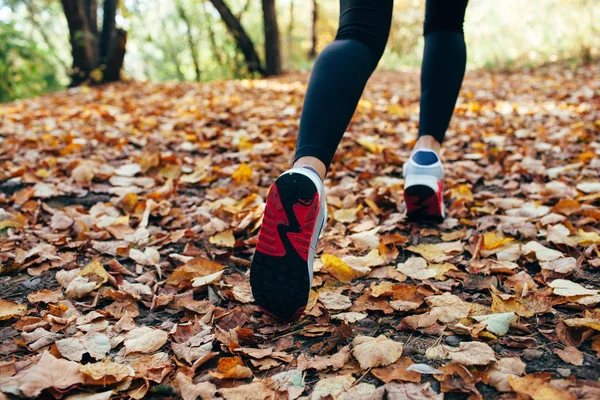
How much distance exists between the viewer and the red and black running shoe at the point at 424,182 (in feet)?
4.91

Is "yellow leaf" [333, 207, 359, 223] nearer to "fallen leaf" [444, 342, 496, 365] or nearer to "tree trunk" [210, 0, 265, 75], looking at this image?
"fallen leaf" [444, 342, 496, 365]

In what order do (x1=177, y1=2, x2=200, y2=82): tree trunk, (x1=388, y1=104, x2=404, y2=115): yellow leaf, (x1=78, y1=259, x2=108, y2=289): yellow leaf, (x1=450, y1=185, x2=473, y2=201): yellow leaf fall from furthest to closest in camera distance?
(x1=177, y1=2, x2=200, y2=82): tree trunk
(x1=388, y1=104, x2=404, y2=115): yellow leaf
(x1=450, y1=185, x2=473, y2=201): yellow leaf
(x1=78, y1=259, x2=108, y2=289): yellow leaf

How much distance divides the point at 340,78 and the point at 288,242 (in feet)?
1.39

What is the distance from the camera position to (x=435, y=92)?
60.6 inches

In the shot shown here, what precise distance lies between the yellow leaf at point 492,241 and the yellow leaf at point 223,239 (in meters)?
0.80

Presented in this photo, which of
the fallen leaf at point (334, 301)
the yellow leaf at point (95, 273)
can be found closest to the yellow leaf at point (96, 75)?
the yellow leaf at point (95, 273)

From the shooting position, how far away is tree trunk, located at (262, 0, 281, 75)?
6.39 metres

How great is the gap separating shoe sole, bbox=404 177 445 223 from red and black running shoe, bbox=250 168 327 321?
576 mm

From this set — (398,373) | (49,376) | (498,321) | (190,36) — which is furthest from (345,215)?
(190,36)

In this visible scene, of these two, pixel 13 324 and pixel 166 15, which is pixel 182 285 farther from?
pixel 166 15

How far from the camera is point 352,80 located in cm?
114

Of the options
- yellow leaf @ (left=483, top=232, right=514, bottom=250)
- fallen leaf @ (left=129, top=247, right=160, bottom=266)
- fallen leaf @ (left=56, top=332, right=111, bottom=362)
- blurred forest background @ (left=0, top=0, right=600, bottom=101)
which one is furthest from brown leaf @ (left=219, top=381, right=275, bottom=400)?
blurred forest background @ (left=0, top=0, right=600, bottom=101)

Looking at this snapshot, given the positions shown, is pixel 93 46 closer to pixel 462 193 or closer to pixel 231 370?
pixel 462 193

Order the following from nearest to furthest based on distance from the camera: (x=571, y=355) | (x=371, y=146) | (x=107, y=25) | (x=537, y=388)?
(x=537, y=388) → (x=571, y=355) → (x=371, y=146) → (x=107, y=25)
